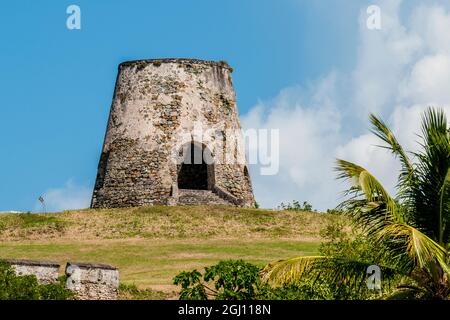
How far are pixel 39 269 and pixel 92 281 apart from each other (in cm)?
117

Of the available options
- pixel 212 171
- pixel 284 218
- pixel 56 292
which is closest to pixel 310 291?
pixel 56 292

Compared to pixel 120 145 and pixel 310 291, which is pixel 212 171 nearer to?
pixel 120 145

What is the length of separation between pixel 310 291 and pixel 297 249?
45.2 ft

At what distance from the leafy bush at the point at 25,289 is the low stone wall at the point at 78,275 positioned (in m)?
1.50

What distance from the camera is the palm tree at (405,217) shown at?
615 inches

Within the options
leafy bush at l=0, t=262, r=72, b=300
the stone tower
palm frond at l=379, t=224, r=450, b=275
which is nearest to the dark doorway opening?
the stone tower

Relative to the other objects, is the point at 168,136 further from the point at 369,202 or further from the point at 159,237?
the point at 369,202

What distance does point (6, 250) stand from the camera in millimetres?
31250

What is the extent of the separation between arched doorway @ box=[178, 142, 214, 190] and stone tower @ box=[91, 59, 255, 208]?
2.2 inches

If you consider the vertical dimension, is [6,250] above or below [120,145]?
below

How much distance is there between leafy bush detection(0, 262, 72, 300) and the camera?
18234 millimetres

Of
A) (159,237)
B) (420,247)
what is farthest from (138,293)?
(159,237)

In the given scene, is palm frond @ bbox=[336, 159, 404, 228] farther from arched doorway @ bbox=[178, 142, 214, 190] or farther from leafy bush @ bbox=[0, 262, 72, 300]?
arched doorway @ bbox=[178, 142, 214, 190]

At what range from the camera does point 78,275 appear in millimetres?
21125
